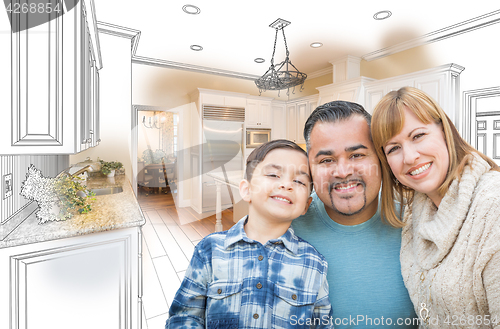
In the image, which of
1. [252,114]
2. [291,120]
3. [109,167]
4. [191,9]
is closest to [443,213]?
[291,120]

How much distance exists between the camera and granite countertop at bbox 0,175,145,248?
0.55m

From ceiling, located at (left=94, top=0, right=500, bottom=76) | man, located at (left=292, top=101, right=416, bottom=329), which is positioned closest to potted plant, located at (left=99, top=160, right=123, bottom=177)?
ceiling, located at (left=94, top=0, right=500, bottom=76)

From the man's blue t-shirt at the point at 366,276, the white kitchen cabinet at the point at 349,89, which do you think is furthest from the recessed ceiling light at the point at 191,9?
the man's blue t-shirt at the point at 366,276

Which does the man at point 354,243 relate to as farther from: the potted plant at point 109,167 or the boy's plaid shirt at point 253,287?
the potted plant at point 109,167

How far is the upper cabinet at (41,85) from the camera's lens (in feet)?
1.69

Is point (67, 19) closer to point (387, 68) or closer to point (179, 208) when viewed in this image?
point (179, 208)

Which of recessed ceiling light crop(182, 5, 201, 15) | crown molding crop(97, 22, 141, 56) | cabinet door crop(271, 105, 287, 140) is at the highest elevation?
recessed ceiling light crop(182, 5, 201, 15)

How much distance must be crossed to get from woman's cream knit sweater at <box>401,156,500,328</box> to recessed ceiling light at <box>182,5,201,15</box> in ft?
2.95

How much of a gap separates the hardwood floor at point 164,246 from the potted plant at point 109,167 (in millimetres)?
374

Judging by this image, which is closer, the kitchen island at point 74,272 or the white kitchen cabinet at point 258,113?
the kitchen island at point 74,272

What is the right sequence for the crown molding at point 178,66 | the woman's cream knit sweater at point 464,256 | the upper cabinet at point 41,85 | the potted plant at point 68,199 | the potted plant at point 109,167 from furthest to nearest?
1. the potted plant at point 109,167
2. the crown molding at point 178,66
3. the potted plant at point 68,199
4. the upper cabinet at point 41,85
5. the woman's cream knit sweater at point 464,256

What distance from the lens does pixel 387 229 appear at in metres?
0.34

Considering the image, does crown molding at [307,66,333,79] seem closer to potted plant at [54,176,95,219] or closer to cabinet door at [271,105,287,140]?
cabinet door at [271,105,287,140]

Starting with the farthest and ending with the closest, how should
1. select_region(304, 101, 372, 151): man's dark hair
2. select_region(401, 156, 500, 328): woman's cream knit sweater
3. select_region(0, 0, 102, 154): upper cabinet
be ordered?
select_region(0, 0, 102, 154): upper cabinet
select_region(304, 101, 372, 151): man's dark hair
select_region(401, 156, 500, 328): woman's cream knit sweater
